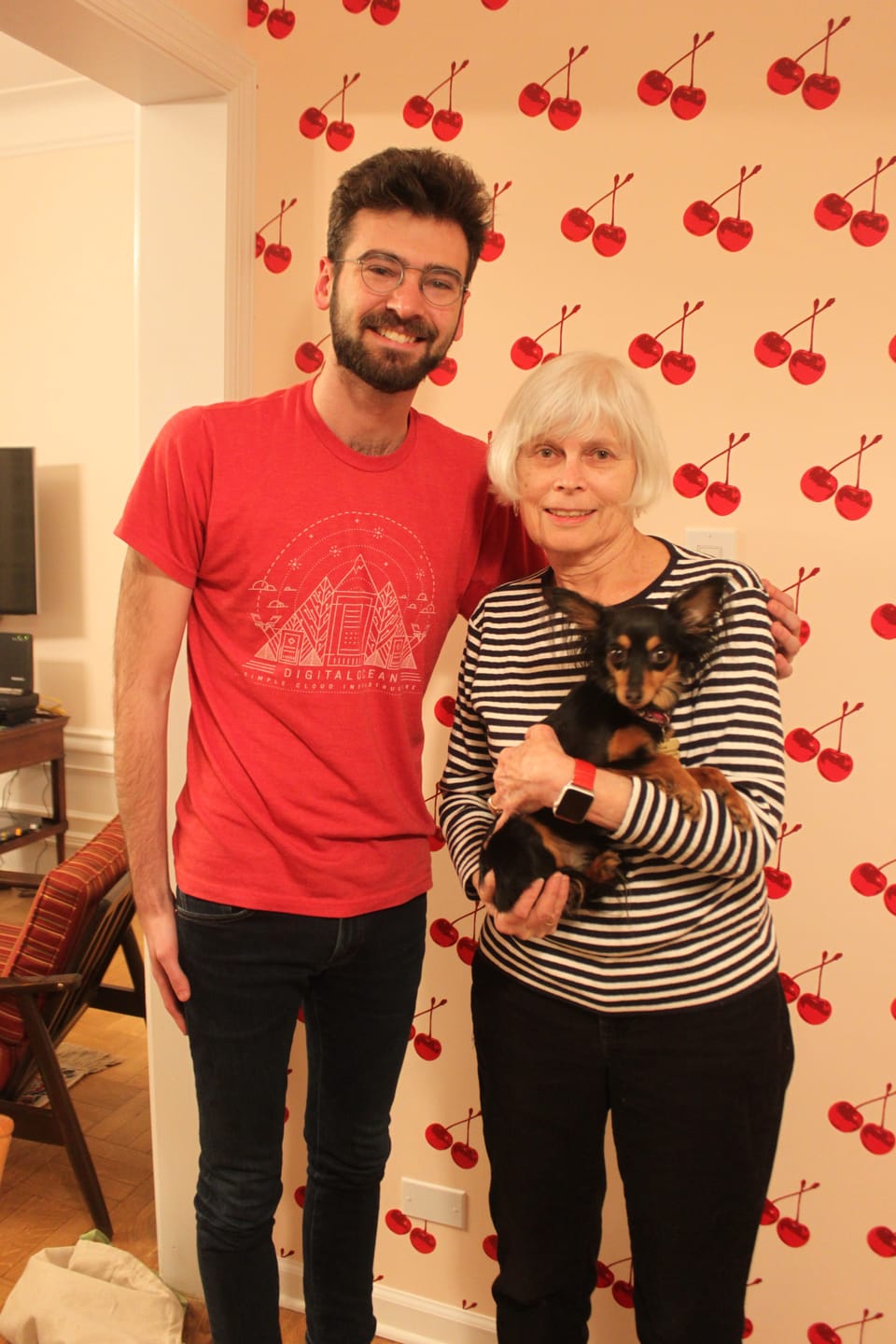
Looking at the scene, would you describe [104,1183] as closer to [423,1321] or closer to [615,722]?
[423,1321]

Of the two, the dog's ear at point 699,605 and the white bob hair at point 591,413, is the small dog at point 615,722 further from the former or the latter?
the white bob hair at point 591,413

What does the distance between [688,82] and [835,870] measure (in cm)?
131

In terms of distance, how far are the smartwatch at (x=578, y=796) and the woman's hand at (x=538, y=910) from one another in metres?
0.09

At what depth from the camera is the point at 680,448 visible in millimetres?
1671

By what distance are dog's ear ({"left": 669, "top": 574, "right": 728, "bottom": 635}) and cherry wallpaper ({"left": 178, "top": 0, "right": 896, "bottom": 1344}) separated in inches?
24.3

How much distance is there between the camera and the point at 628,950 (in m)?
1.16

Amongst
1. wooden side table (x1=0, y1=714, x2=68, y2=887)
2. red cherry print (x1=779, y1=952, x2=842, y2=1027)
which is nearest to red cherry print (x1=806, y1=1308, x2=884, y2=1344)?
red cherry print (x1=779, y1=952, x2=842, y2=1027)

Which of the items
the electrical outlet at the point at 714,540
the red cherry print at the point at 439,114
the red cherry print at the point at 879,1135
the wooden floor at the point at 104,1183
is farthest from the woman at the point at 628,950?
the wooden floor at the point at 104,1183

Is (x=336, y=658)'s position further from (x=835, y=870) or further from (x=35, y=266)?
(x=35, y=266)

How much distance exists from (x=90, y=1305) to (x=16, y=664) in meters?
2.78

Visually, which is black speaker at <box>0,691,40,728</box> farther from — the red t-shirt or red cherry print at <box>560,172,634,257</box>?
red cherry print at <box>560,172,634,257</box>

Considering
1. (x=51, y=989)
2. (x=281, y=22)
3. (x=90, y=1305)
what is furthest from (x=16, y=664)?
(x=281, y=22)

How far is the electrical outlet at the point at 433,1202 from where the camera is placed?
6.34 feet

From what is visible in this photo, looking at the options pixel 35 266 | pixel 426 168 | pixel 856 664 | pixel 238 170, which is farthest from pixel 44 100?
pixel 856 664
